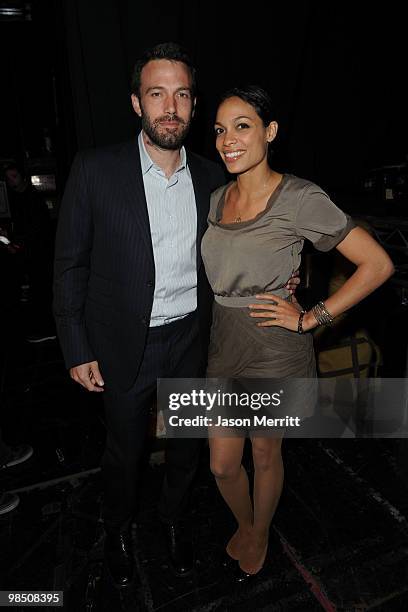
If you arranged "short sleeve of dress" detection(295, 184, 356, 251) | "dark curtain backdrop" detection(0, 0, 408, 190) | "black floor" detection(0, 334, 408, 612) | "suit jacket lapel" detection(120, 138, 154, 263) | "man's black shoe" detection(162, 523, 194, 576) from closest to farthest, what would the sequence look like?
"short sleeve of dress" detection(295, 184, 356, 251), "suit jacket lapel" detection(120, 138, 154, 263), "black floor" detection(0, 334, 408, 612), "man's black shoe" detection(162, 523, 194, 576), "dark curtain backdrop" detection(0, 0, 408, 190)

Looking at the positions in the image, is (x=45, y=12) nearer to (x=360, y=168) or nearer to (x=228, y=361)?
(x=360, y=168)

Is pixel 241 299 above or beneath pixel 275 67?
beneath

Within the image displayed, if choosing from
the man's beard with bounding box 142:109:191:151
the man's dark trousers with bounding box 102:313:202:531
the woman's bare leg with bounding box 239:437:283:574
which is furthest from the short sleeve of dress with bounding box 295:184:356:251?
the woman's bare leg with bounding box 239:437:283:574

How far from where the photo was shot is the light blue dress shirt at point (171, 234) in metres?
1.68

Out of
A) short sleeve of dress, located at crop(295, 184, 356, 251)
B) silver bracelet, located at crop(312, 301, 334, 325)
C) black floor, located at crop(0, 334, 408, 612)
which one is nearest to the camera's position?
short sleeve of dress, located at crop(295, 184, 356, 251)

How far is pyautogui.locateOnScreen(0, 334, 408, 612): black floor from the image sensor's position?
184cm

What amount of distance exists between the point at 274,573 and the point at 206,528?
41cm

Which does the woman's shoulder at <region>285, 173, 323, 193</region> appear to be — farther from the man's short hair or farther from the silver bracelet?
the man's short hair

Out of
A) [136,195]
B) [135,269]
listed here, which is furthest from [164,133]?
[135,269]

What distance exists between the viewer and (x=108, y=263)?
168 centimetres

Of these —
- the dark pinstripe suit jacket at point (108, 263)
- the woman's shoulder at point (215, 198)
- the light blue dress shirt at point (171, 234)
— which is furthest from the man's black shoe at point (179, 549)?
the woman's shoulder at point (215, 198)

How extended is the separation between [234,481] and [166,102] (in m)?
1.58

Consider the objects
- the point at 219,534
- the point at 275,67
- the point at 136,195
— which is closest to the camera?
the point at 136,195

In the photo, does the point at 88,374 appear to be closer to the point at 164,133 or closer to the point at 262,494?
the point at 262,494
